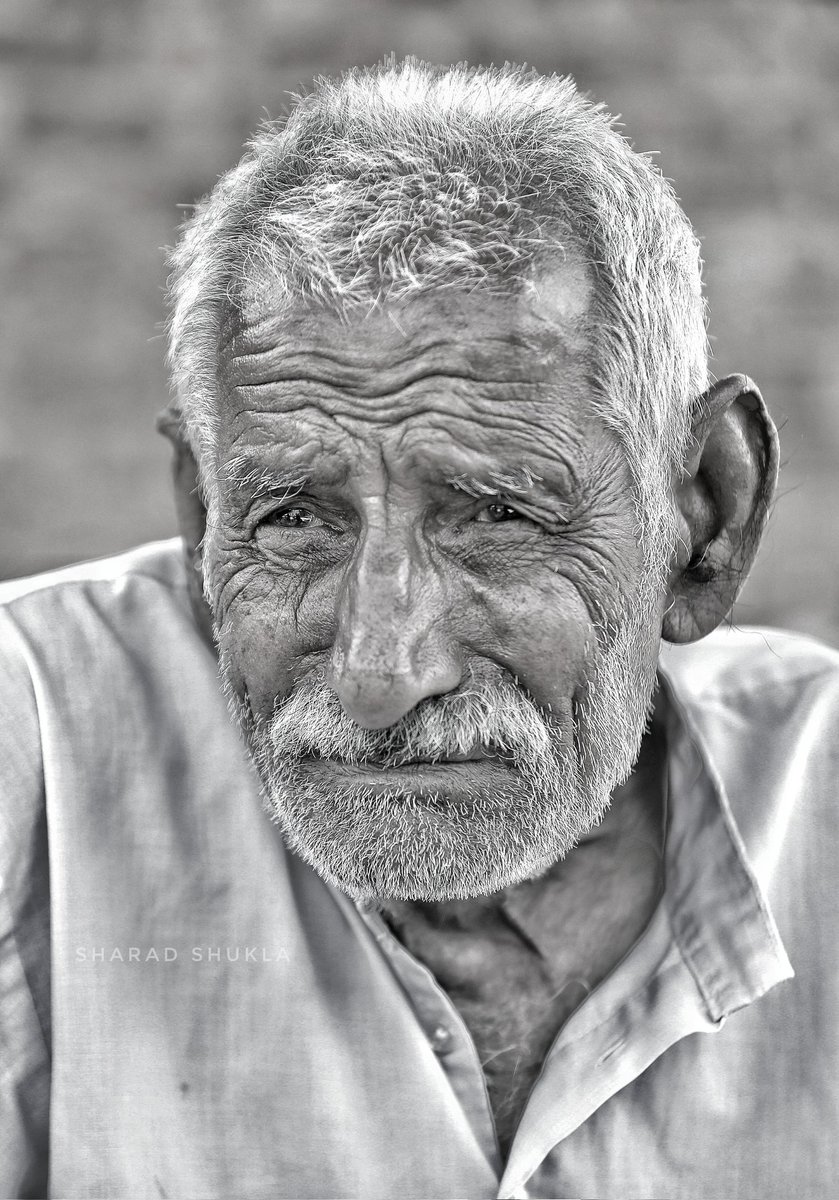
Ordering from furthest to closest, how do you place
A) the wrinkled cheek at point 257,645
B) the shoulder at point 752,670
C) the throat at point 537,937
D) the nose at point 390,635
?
the shoulder at point 752,670, the throat at point 537,937, the wrinkled cheek at point 257,645, the nose at point 390,635

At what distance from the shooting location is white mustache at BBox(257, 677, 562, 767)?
1.99 m

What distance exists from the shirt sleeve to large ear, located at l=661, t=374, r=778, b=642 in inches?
47.3

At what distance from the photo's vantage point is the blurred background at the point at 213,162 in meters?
3.97

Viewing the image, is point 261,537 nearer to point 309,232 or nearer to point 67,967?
point 309,232

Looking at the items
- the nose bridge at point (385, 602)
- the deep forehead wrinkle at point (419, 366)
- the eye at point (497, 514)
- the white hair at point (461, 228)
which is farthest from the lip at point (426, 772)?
the deep forehead wrinkle at point (419, 366)

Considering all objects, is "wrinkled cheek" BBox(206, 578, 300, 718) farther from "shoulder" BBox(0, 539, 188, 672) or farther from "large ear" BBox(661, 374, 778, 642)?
"large ear" BBox(661, 374, 778, 642)

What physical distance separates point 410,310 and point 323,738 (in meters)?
0.69

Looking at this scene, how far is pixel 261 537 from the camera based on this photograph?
2.17 metres

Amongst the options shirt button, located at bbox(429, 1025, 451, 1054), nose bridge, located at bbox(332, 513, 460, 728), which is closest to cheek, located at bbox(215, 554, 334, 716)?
nose bridge, located at bbox(332, 513, 460, 728)

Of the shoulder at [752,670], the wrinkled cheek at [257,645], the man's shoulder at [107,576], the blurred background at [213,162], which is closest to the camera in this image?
the wrinkled cheek at [257,645]

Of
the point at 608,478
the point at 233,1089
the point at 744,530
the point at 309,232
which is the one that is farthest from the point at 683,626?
the point at 233,1089

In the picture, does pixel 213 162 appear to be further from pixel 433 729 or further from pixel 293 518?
pixel 433 729

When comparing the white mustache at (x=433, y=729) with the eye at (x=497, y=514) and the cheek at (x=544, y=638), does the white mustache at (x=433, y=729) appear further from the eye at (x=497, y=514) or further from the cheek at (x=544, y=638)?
the eye at (x=497, y=514)

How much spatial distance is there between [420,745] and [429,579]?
26 cm
